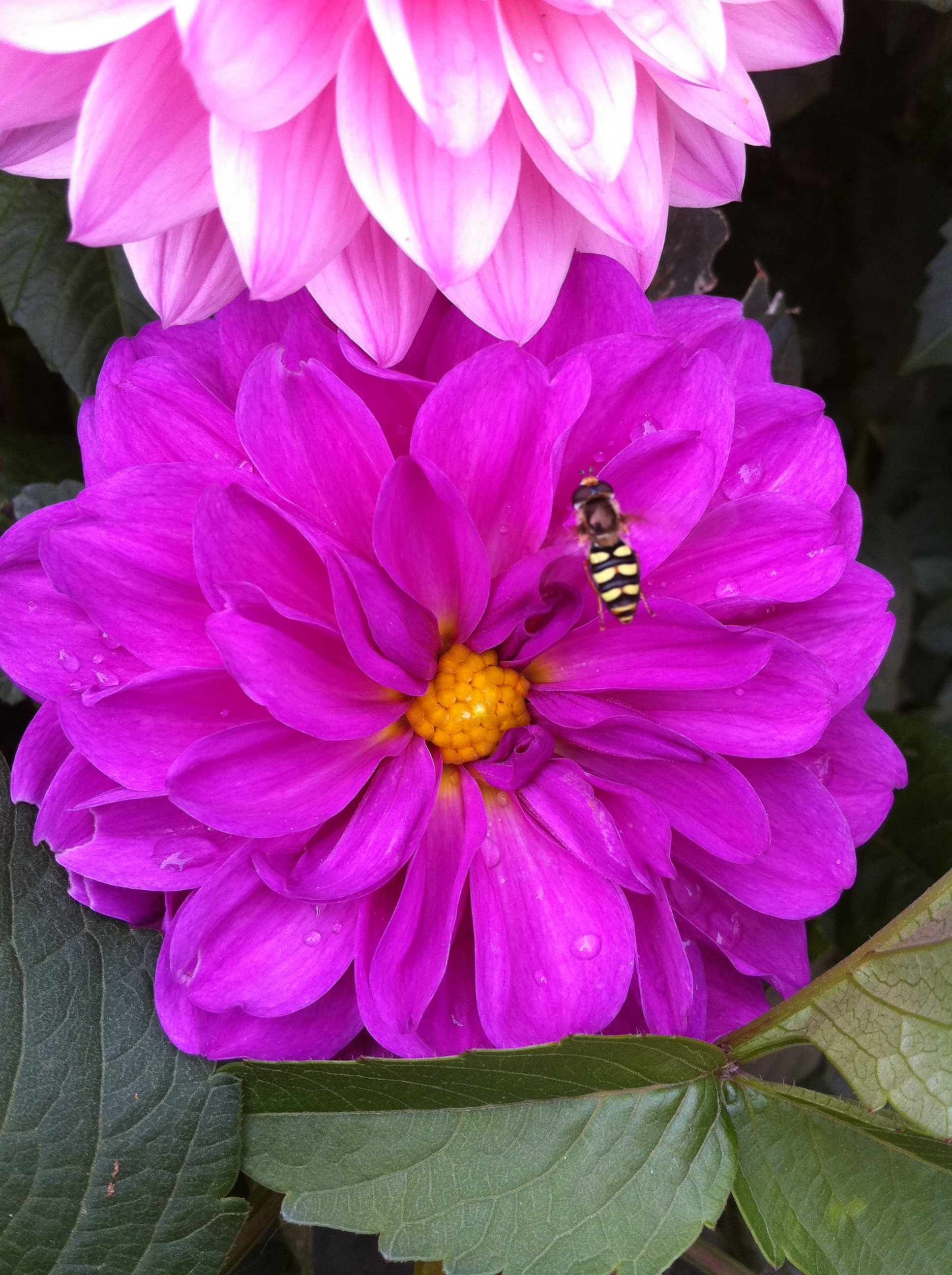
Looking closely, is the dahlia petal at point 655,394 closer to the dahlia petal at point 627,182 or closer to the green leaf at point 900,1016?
the dahlia petal at point 627,182

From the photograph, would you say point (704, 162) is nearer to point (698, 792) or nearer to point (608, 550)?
point (608, 550)

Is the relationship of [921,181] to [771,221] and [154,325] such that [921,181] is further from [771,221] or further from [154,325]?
[154,325]

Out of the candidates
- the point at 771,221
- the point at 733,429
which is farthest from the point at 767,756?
the point at 771,221

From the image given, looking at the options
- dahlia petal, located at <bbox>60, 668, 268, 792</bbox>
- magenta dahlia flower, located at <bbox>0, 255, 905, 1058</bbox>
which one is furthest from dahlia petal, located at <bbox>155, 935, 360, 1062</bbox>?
A: dahlia petal, located at <bbox>60, 668, 268, 792</bbox>

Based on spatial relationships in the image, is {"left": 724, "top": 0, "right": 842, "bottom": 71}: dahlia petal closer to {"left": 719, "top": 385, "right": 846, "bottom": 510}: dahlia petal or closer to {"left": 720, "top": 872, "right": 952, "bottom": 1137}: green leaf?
{"left": 719, "top": 385, "right": 846, "bottom": 510}: dahlia petal

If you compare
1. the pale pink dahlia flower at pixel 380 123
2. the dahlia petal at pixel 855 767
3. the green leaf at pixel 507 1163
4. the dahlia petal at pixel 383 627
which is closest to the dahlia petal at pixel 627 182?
the pale pink dahlia flower at pixel 380 123

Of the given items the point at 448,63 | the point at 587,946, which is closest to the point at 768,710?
the point at 587,946
